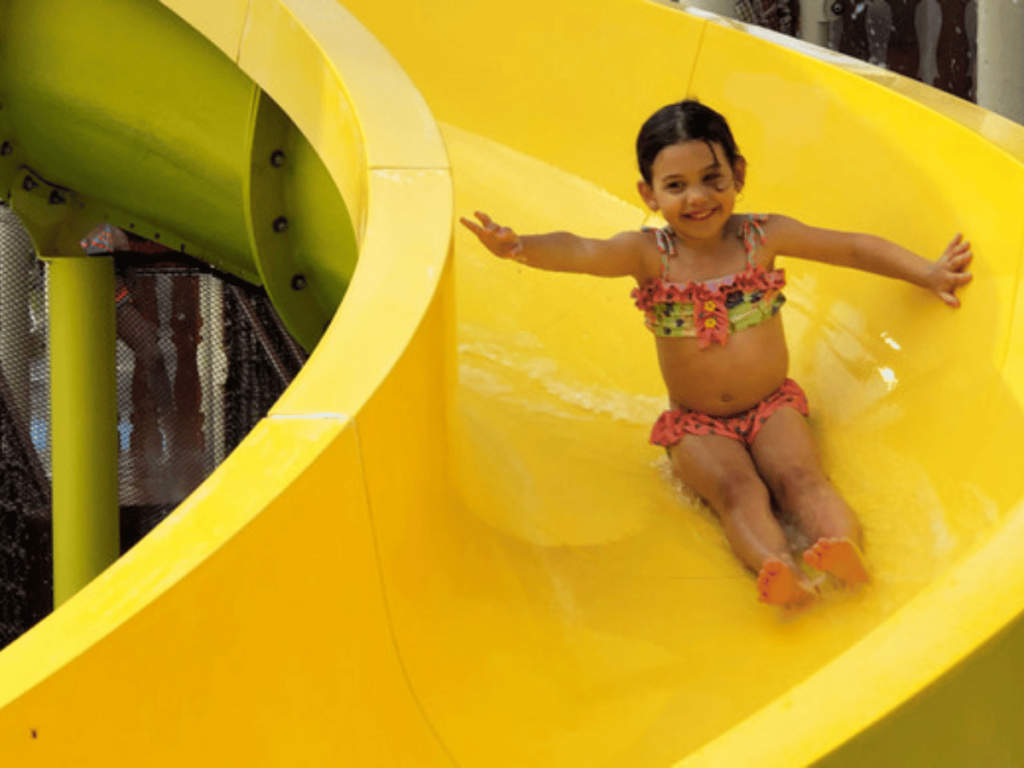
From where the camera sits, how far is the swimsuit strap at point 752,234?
2219 mm

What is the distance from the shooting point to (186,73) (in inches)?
116

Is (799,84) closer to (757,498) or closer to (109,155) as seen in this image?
(757,498)

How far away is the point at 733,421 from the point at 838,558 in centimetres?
44

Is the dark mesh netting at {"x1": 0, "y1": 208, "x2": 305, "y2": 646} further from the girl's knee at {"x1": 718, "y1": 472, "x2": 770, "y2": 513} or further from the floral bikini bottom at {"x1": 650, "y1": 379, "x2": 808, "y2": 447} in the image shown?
the girl's knee at {"x1": 718, "y1": 472, "x2": 770, "y2": 513}

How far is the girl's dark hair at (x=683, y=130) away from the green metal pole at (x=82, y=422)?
222 cm

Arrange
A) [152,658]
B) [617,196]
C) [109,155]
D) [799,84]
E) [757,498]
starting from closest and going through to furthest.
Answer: [152,658], [757,498], [799,84], [617,196], [109,155]

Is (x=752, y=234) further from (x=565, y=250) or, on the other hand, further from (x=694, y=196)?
(x=565, y=250)

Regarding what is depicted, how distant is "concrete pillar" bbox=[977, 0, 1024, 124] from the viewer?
3570 mm

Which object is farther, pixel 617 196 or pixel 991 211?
pixel 617 196

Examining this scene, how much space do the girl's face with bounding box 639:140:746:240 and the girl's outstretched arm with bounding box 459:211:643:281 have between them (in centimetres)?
8

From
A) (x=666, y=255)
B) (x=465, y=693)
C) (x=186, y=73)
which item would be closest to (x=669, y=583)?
(x=465, y=693)

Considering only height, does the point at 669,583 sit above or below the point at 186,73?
below

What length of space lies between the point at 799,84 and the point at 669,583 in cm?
128

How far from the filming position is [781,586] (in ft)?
5.71
